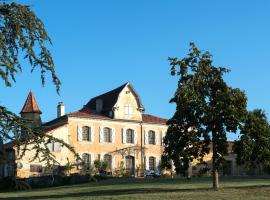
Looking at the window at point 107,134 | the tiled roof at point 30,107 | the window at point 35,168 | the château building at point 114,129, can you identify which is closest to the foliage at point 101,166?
the château building at point 114,129

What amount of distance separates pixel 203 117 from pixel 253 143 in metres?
2.89

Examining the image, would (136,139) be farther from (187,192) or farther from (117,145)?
(187,192)

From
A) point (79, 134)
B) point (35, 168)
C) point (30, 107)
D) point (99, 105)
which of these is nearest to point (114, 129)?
point (99, 105)

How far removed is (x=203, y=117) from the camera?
86.9 ft

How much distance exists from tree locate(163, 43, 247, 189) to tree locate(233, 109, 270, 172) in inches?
24.3

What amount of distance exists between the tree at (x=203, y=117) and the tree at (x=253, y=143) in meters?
0.62

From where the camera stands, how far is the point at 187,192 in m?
25.3

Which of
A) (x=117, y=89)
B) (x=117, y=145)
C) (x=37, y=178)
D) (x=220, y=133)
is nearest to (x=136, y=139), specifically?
(x=117, y=145)

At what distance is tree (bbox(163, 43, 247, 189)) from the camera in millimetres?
26422

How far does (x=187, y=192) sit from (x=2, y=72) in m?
20.1

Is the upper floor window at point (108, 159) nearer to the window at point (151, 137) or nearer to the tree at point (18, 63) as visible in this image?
the window at point (151, 137)

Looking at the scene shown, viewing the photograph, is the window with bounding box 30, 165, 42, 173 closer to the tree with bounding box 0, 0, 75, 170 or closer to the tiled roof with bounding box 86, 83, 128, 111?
the tiled roof with bounding box 86, 83, 128, 111

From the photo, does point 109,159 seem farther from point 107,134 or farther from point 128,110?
point 128,110

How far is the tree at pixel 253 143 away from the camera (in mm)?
26172
